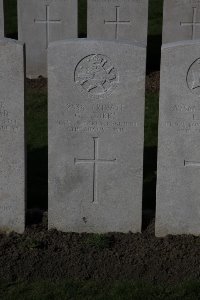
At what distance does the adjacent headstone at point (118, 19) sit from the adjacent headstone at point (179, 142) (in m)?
5.43

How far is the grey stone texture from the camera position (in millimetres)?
11602

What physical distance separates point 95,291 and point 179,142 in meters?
1.44

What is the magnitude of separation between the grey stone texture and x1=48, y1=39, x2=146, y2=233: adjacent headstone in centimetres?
567

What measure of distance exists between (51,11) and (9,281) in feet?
21.3

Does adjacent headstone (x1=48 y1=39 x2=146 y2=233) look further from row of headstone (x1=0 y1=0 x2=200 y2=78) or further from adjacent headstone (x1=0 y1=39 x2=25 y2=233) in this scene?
row of headstone (x1=0 y1=0 x2=200 y2=78)

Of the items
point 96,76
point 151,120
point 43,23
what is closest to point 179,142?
point 96,76

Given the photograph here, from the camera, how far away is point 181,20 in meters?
11.7

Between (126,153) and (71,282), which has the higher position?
(126,153)

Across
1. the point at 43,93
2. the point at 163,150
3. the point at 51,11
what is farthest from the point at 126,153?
the point at 51,11

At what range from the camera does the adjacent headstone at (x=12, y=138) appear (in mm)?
6078

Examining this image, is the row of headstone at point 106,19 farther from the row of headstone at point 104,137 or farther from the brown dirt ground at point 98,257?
the brown dirt ground at point 98,257

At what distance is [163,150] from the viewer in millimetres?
6281

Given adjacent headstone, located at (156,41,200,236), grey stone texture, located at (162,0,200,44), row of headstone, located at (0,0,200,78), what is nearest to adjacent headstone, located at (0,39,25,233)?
adjacent headstone, located at (156,41,200,236)

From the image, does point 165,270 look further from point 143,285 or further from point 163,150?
point 163,150
